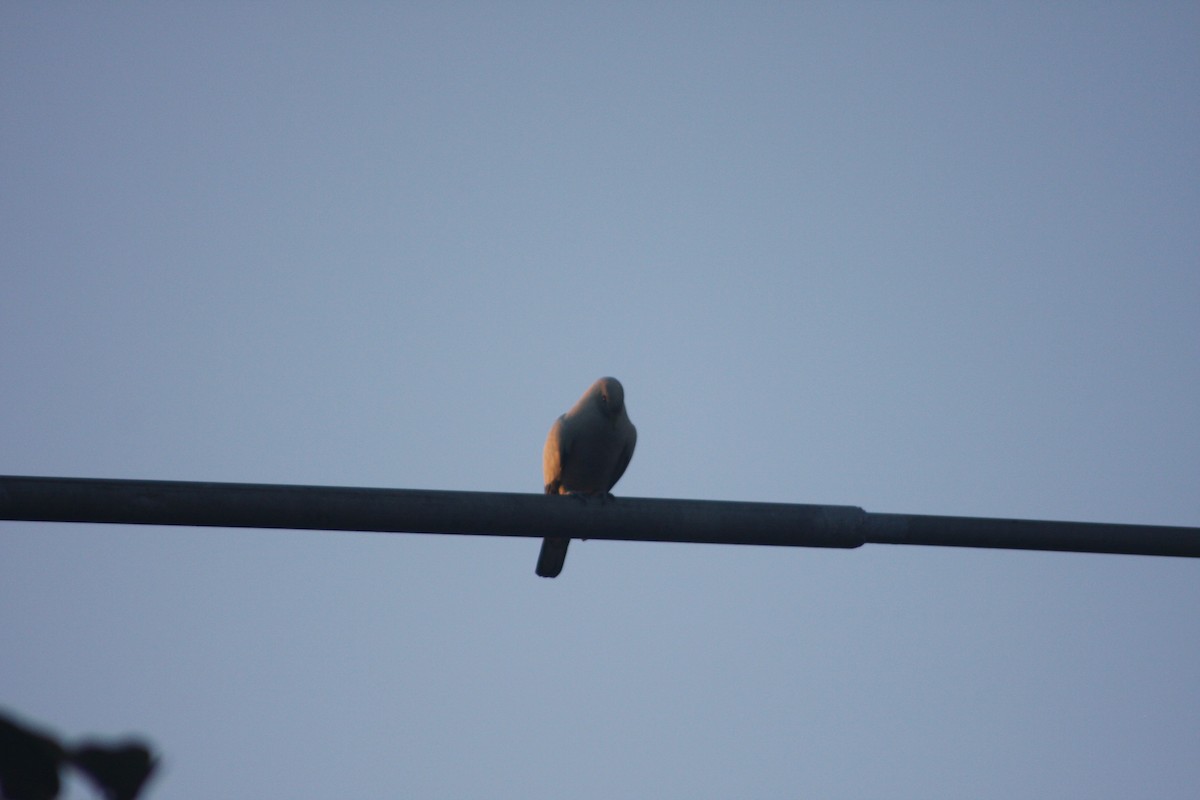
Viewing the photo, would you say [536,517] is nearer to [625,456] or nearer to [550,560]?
[550,560]

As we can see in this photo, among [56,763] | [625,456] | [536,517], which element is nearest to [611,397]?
[625,456]

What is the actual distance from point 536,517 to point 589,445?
5319mm

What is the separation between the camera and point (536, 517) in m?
4.48

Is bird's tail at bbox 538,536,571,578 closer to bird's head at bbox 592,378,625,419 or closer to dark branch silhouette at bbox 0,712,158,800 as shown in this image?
bird's head at bbox 592,378,625,419

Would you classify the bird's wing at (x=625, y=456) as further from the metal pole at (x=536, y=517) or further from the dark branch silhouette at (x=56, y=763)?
the dark branch silhouette at (x=56, y=763)

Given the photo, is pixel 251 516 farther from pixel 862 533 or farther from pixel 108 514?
pixel 862 533

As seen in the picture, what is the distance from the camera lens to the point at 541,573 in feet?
30.6

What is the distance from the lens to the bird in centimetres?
959

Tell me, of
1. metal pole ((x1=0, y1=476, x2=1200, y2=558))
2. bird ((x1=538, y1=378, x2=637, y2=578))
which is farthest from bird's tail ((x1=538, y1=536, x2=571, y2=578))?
metal pole ((x1=0, y1=476, x2=1200, y2=558))

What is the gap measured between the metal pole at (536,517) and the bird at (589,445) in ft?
15.5

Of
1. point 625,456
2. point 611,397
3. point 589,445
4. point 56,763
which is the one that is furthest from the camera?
point 625,456

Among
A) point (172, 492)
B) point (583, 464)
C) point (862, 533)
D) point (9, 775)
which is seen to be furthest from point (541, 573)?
point (9, 775)

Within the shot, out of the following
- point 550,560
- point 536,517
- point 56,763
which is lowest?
point 56,763

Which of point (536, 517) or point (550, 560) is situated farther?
point (550, 560)
